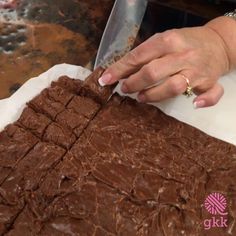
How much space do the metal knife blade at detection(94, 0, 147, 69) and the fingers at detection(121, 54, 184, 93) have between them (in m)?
0.45

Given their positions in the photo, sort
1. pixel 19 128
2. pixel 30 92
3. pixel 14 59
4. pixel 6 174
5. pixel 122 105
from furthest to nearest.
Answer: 1. pixel 14 59
2. pixel 30 92
3. pixel 122 105
4. pixel 19 128
5. pixel 6 174

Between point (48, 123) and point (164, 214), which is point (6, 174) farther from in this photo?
point (164, 214)

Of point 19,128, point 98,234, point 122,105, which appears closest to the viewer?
point 98,234

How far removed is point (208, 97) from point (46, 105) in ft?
2.18

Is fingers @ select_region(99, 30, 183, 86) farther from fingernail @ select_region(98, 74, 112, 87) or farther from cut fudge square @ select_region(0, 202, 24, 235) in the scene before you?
cut fudge square @ select_region(0, 202, 24, 235)

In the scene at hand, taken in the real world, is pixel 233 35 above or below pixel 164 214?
above

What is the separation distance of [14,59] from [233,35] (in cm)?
107

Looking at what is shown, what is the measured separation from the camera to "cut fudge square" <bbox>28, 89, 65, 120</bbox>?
1736 millimetres

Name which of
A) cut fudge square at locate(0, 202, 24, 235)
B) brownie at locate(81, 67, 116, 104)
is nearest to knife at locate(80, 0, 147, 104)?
brownie at locate(81, 67, 116, 104)

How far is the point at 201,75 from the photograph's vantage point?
1.77 metres

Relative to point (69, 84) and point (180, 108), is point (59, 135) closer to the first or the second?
point (69, 84)

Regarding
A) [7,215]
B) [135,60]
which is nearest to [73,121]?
[135,60]

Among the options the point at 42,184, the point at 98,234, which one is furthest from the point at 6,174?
the point at 98,234

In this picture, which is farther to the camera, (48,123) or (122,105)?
(122,105)
